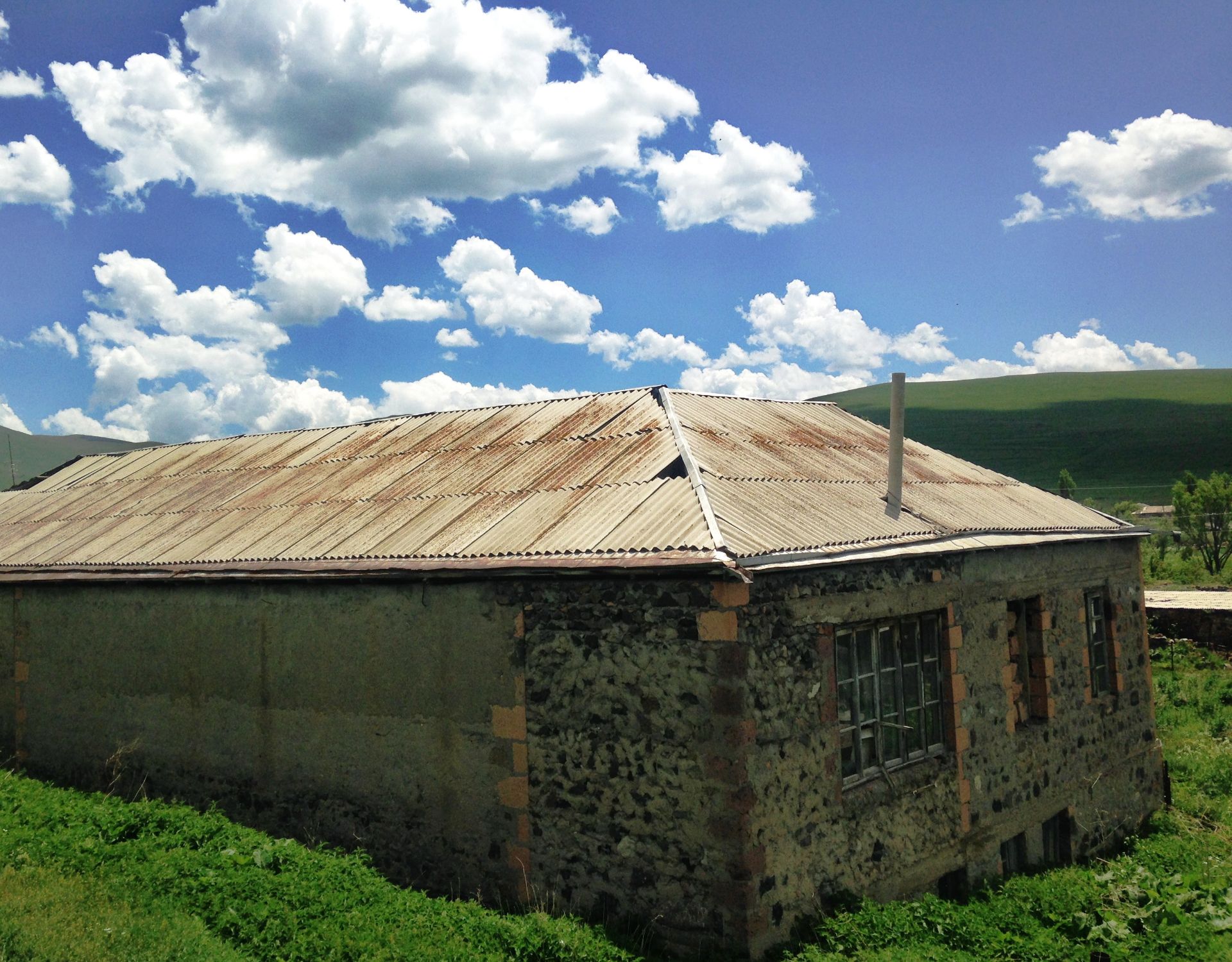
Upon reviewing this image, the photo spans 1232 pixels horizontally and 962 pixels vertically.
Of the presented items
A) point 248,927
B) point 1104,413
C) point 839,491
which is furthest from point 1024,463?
point 248,927

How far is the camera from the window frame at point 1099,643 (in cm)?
1158

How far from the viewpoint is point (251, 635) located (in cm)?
981

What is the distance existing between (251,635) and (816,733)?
5795 mm

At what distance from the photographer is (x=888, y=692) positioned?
8516mm

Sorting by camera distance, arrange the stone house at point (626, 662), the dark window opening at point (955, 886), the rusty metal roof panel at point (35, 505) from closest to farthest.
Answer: the stone house at point (626, 662) → the dark window opening at point (955, 886) → the rusty metal roof panel at point (35, 505)

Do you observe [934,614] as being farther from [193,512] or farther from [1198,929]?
[193,512]

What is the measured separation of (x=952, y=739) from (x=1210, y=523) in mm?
34189

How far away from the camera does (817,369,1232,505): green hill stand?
64.4m

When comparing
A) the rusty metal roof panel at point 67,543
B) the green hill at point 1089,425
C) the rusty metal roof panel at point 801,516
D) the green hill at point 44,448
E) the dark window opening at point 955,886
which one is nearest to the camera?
the rusty metal roof panel at point 801,516

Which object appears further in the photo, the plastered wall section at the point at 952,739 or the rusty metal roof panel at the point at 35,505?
the rusty metal roof panel at the point at 35,505

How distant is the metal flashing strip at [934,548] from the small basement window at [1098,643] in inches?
31.7

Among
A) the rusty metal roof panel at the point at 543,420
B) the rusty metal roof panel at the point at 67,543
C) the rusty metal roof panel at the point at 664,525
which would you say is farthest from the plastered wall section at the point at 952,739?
the rusty metal roof panel at the point at 67,543

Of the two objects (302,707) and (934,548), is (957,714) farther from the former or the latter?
(302,707)

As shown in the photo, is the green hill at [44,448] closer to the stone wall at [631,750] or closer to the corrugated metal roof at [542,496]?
the corrugated metal roof at [542,496]
